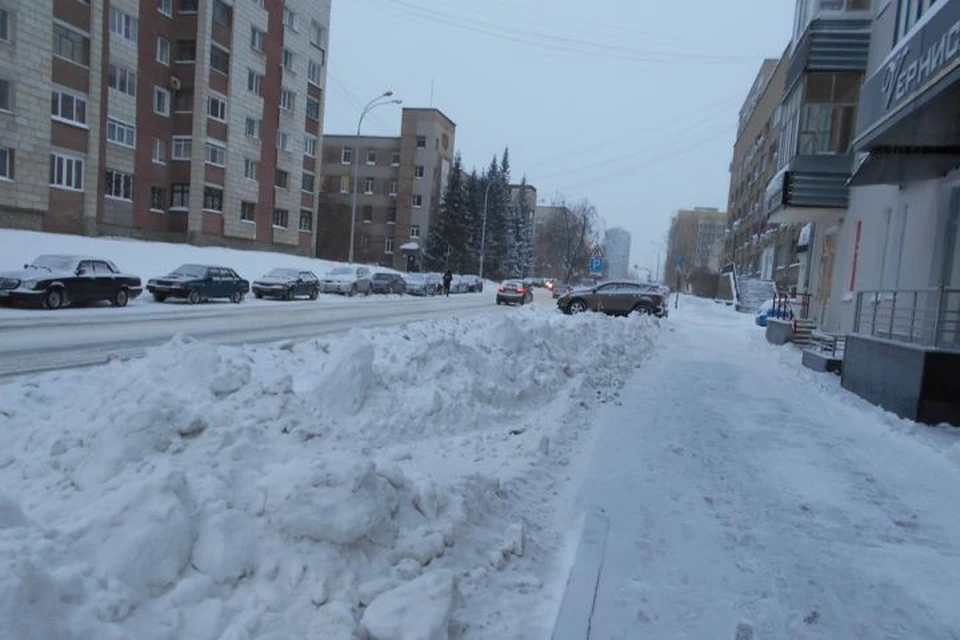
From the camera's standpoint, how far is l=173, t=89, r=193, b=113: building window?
4131 centimetres

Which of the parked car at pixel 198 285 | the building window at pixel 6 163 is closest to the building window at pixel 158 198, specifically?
the building window at pixel 6 163

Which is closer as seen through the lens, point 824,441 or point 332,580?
point 332,580

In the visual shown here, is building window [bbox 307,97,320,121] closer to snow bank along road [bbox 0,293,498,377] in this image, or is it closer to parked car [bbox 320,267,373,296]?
parked car [bbox 320,267,373,296]

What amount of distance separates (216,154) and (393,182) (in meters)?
38.5

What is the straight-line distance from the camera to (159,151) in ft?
132

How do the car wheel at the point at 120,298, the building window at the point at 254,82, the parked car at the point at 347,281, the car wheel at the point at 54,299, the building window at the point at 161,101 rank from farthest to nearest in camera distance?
the building window at the point at 254,82
the building window at the point at 161,101
the parked car at the point at 347,281
the car wheel at the point at 120,298
the car wheel at the point at 54,299

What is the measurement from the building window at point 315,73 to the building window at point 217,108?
11475mm

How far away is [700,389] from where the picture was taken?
Result: 11.4 m

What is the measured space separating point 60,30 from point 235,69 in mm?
12447

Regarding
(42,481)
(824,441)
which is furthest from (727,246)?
(42,481)

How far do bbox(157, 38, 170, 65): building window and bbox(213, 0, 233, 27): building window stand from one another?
10.4 ft

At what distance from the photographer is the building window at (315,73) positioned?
53244 mm

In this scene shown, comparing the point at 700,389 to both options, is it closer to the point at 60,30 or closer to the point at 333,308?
the point at 333,308

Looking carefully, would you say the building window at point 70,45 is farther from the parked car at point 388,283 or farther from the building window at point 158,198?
the parked car at point 388,283
